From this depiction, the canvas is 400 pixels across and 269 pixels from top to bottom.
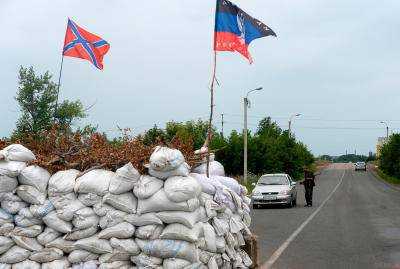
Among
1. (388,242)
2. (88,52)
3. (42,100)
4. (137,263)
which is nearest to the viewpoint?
(137,263)

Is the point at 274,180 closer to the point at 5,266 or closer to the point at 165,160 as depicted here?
the point at 165,160

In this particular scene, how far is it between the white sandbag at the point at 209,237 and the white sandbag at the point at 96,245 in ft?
3.66

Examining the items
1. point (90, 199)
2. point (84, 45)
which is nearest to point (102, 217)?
point (90, 199)

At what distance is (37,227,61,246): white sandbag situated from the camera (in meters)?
6.78

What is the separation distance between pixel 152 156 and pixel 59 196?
3.74 feet

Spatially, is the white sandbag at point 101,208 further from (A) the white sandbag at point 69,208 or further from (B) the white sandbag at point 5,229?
(B) the white sandbag at point 5,229

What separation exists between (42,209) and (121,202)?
2.85ft

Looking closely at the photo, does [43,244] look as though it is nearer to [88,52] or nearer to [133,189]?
[133,189]

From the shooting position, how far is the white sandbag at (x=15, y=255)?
6.76m

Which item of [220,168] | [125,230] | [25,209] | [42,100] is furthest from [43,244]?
[42,100]

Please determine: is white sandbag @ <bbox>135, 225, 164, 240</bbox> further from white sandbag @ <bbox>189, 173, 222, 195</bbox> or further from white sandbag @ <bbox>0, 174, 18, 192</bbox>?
white sandbag @ <bbox>0, 174, 18, 192</bbox>

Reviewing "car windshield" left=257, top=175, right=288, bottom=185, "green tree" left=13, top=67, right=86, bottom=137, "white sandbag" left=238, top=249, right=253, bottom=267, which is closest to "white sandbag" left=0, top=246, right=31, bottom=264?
"white sandbag" left=238, top=249, right=253, bottom=267

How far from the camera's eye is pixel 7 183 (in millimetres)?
6871

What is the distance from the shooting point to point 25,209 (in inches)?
271
